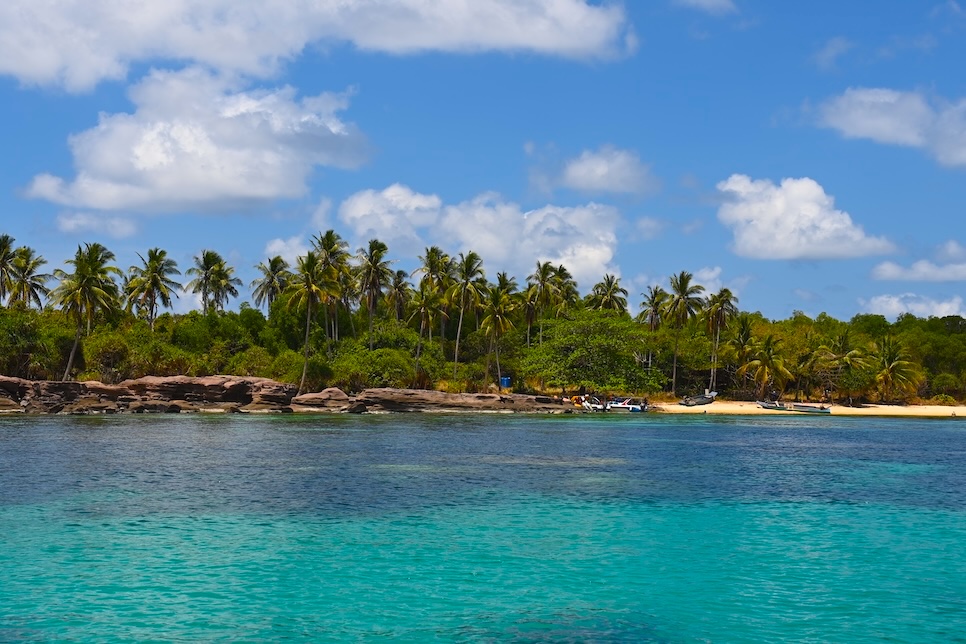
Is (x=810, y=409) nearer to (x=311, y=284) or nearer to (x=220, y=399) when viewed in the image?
(x=311, y=284)

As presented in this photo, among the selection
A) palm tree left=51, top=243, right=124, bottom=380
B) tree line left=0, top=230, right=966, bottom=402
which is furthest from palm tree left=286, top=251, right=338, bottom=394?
palm tree left=51, top=243, right=124, bottom=380

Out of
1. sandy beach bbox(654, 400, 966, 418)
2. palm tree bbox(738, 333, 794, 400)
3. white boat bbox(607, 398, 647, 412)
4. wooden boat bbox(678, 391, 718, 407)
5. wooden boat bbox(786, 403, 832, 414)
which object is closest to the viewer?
white boat bbox(607, 398, 647, 412)

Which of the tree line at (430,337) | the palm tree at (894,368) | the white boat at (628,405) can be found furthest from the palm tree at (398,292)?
the palm tree at (894,368)

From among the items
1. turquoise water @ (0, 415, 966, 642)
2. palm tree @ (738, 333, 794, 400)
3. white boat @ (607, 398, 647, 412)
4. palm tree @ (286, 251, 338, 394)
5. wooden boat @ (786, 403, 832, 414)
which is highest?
palm tree @ (286, 251, 338, 394)

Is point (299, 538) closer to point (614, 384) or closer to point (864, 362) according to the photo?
point (614, 384)

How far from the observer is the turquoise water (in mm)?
16203

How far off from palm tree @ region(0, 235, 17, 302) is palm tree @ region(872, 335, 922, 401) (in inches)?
4087

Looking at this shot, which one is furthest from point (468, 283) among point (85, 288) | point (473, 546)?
point (473, 546)

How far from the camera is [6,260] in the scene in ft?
327

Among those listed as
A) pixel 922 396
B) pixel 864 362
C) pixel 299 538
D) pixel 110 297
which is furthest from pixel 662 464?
pixel 922 396

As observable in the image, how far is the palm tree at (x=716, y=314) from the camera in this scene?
348 feet

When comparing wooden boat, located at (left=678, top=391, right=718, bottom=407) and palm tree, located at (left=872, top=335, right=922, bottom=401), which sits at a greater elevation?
palm tree, located at (left=872, top=335, right=922, bottom=401)

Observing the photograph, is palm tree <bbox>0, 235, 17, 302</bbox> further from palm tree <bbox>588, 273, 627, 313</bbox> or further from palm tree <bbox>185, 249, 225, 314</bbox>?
palm tree <bbox>588, 273, 627, 313</bbox>

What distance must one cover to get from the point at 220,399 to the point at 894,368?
3068 inches
